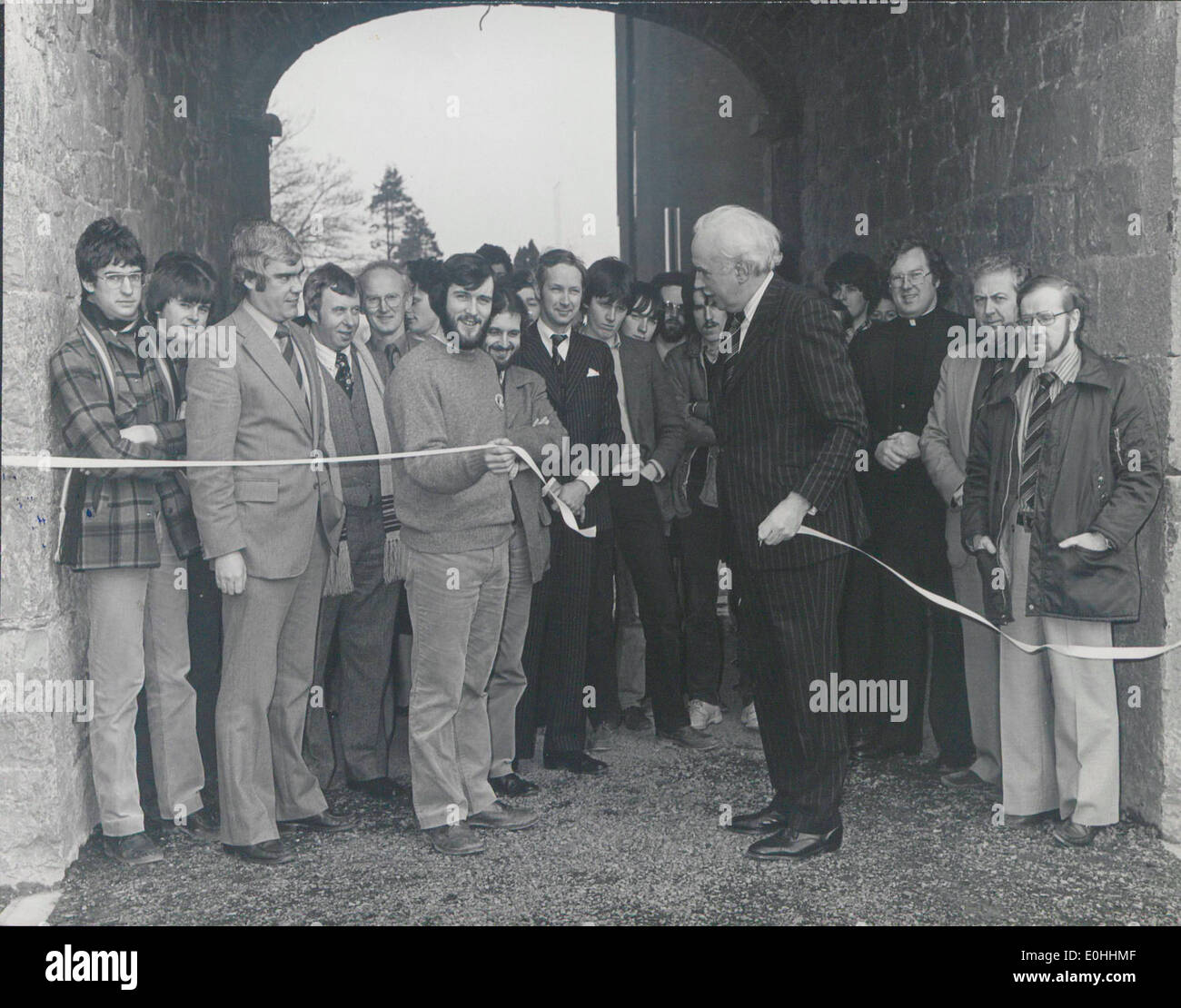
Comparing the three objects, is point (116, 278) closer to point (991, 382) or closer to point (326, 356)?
point (326, 356)

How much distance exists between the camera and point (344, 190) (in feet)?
94.7

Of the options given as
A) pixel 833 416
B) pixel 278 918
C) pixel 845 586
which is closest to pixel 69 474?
pixel 278 918

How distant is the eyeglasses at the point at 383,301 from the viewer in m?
5.65

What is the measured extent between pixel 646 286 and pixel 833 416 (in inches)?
94.3

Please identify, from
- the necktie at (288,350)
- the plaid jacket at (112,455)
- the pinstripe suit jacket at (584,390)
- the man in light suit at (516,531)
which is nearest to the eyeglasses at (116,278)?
the plaid jacket at (112,455)

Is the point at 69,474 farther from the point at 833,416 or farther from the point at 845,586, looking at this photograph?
the point at 845,586

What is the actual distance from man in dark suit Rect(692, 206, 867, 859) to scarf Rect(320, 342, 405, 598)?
1.36 metres

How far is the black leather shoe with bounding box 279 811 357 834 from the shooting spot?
4746 mm

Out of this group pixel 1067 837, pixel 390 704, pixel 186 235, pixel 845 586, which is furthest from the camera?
pixel 186 235

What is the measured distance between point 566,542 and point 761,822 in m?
1.41

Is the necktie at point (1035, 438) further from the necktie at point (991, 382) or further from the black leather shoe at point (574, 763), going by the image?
the black leather shoe at point (574, 763)

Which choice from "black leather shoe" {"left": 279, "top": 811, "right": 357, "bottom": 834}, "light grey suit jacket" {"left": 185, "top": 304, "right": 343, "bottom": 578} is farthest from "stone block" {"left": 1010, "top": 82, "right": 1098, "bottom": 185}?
"black leather shoe" {"left": 279, "top": 811, "right": 357, "bottom": 834}

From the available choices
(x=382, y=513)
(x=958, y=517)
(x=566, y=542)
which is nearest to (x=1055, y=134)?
(x=958, y=517)

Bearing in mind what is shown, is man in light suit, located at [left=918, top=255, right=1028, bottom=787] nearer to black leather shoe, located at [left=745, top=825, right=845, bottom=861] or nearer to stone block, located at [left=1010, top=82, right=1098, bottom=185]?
stone block, located at [left=1010, top=82, right=1098, bottom=185]
